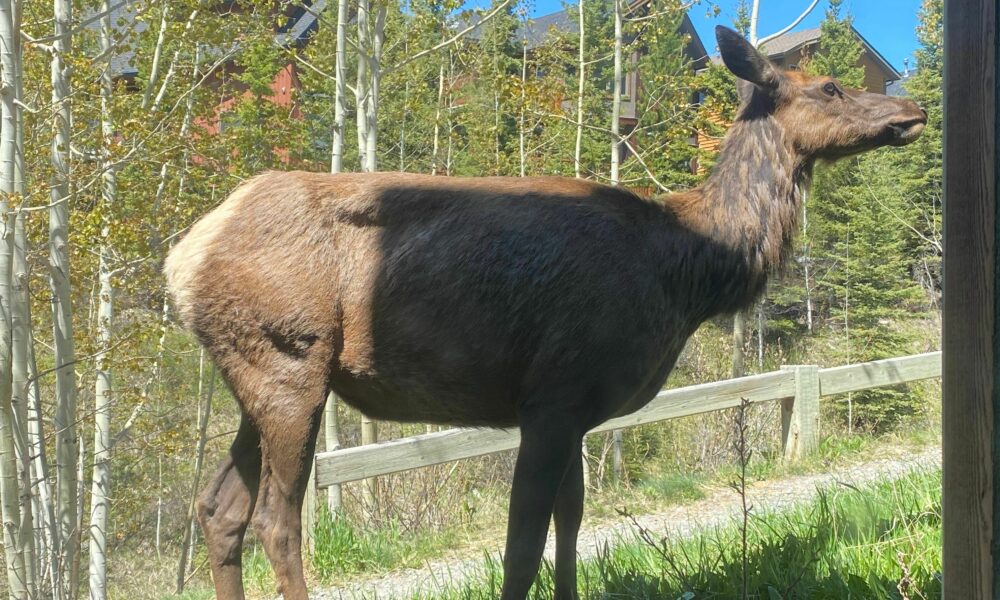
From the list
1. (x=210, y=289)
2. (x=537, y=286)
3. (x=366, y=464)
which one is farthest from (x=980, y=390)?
(x=366, y=464)

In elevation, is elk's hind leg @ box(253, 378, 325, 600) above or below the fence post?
above

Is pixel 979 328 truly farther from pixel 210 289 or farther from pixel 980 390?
pixel 210 289

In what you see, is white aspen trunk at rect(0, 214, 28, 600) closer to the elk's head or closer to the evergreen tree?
the elk's head

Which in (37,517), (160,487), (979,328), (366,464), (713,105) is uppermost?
(713,105)

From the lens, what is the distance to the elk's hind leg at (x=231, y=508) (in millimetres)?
3582

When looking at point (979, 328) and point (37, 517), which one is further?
point (37, 517)

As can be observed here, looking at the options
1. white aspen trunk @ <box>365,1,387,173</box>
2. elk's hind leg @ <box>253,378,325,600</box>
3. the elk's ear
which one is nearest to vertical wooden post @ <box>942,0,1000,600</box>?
the elk's ear

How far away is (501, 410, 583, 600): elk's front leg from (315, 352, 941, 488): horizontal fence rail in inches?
67.4

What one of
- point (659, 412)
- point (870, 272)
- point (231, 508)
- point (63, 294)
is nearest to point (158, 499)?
point (63, 294)

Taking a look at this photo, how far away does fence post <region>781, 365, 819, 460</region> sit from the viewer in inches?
364

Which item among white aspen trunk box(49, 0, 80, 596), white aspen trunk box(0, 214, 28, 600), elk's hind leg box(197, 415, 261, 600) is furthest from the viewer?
white aspen trunk box(49, 0, 80, 596)

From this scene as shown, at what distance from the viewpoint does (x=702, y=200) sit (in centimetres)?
387

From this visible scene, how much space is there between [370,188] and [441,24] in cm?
826

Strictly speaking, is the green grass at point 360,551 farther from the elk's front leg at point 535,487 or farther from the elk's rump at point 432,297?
the elk's front leg at point 535,487
